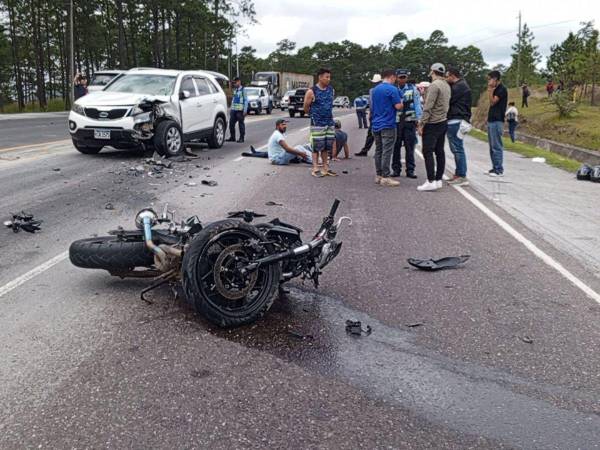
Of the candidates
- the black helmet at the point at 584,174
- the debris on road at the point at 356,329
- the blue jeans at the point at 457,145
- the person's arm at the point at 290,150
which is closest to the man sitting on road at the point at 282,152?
the person's arm at the point at 290,150

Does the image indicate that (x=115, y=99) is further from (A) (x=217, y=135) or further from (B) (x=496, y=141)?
(B) (x=496, y=141)

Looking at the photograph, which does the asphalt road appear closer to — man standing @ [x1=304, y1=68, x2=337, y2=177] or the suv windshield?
man standing @ [x1=304, y1=68, x2=337, y2=177]

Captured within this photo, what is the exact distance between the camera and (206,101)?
1459cm

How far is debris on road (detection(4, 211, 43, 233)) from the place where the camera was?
6.26 meters

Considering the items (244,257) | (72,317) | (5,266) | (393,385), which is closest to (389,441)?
(393,385)

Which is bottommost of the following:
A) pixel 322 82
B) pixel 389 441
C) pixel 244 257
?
pixel 389 441

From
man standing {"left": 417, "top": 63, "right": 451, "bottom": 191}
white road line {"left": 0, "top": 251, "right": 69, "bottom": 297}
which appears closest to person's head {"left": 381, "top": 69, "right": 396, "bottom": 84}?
man standing {"left": 417, "top": 63, "right": 451, "bottom": 191}

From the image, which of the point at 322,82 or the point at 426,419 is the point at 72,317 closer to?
the point at 426,419

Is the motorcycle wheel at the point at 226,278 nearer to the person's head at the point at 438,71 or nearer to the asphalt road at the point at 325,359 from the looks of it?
the asphalt road at the point at 325,359

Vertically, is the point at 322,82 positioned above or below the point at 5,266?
above

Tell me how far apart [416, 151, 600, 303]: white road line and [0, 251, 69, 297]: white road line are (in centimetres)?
457

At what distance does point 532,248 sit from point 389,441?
4.15m

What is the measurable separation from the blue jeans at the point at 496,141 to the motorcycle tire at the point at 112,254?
26.7 ft

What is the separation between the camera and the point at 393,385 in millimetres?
3152
